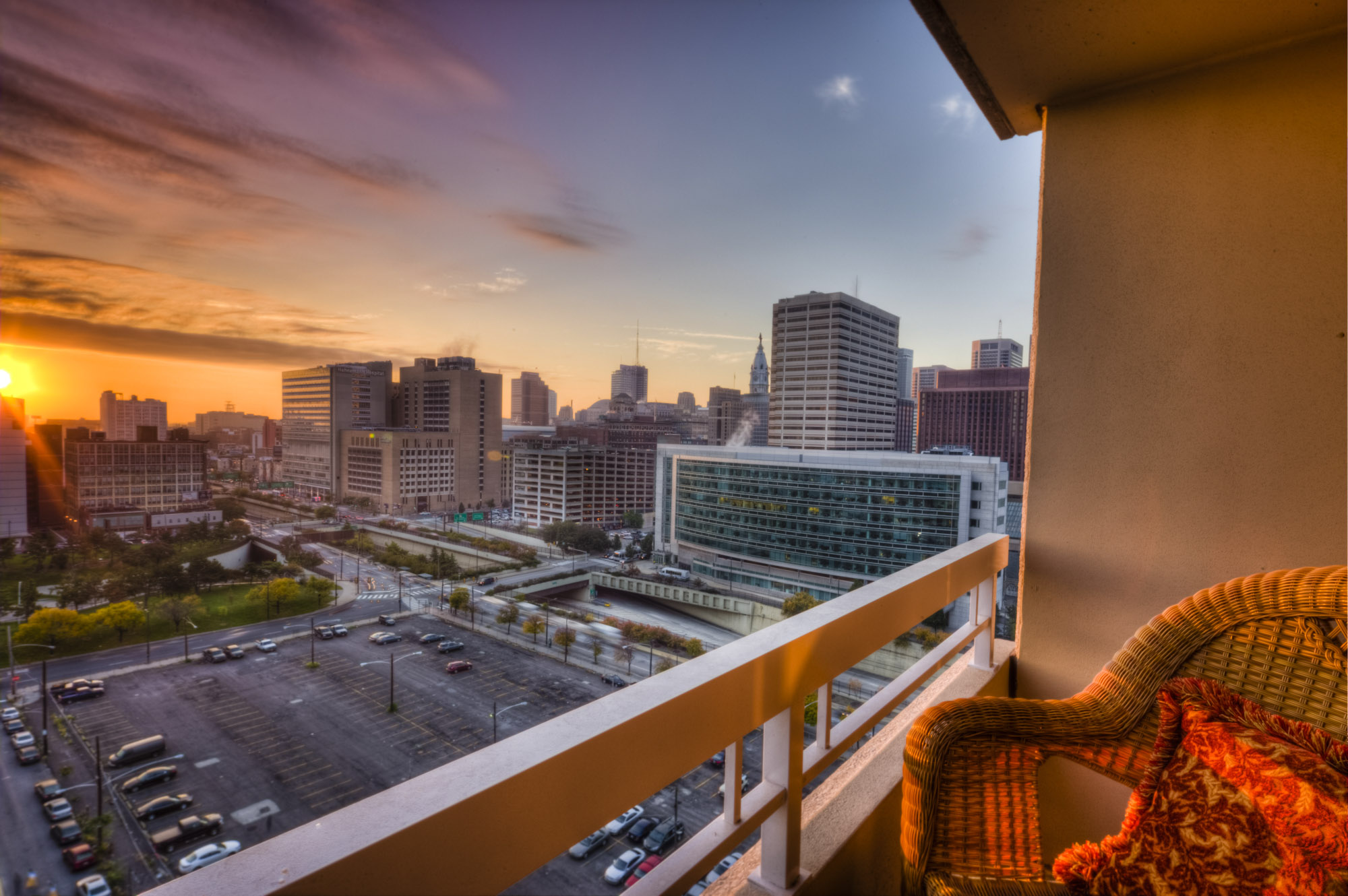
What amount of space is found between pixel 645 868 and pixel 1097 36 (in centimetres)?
206

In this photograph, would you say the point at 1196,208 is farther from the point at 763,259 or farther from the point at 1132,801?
the point at 763,259

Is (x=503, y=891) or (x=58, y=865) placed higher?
(x=503, y=891)

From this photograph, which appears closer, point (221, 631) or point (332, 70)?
point (221, 631)

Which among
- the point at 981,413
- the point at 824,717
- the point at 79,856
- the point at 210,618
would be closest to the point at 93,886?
the point at 79,856

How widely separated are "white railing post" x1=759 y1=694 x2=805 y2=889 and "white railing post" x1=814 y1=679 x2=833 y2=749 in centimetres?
12

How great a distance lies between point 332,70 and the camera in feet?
7.34

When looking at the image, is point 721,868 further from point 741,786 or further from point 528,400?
point 528,400

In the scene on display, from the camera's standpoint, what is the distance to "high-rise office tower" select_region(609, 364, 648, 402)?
375 cm

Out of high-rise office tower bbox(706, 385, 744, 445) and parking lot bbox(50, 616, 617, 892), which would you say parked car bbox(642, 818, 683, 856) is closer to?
parking lot bbox(50, 616, 617, 892)

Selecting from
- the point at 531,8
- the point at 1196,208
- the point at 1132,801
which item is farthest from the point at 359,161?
the point at 1132,801

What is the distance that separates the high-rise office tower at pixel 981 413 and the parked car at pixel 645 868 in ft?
5.78

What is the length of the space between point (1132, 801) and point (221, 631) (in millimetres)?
1878

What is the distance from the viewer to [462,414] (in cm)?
255

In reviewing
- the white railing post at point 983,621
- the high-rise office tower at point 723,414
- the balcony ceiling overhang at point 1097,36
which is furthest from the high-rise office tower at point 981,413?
the high-rise office tower at point 723,414
